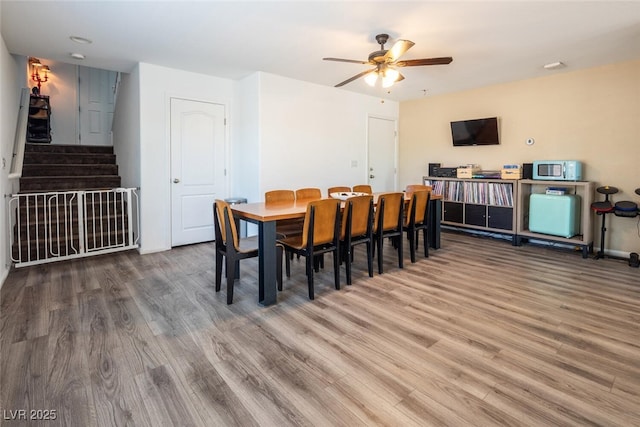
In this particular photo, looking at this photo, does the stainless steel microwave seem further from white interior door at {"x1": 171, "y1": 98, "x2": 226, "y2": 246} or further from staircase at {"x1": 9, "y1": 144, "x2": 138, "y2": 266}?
staircase at {"x1": 9, "y1": 144, "x2": 138, "y2": 266}

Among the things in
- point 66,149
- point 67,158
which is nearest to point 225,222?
point 67,158

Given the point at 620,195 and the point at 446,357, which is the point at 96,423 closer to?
the point at 446,357

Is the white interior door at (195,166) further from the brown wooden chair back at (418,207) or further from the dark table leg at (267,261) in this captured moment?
the brown wooden chair back at (418,207)

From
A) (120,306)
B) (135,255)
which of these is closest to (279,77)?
(135,255)

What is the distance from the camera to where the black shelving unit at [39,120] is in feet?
21.2

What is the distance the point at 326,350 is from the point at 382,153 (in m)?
5.24

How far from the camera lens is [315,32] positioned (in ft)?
11.3

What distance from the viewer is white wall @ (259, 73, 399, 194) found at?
513 cm

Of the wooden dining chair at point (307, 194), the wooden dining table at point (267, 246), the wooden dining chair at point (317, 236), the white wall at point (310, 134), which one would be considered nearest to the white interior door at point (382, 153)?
the white wall at point (310, 134)

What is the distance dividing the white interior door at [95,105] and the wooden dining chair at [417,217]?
21.2ft

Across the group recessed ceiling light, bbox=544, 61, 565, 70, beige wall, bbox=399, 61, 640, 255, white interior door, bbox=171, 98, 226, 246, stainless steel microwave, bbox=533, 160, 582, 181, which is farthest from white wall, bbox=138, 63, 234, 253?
stainless steel microwave, bbox=533, 160, 582, 181

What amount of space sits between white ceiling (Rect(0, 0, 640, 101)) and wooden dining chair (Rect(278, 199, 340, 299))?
1.71 metres

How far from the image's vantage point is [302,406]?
5.65 ft

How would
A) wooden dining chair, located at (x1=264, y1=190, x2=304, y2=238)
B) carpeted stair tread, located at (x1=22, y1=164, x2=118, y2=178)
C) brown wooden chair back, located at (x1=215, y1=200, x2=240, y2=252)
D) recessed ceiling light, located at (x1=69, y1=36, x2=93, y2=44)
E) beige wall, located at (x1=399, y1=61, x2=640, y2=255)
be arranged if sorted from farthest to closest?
1. carpeted stair tread, located at (x1=22, y1=164, x2=118, y2=178)
2. beige wall, located at (x1=399, y1=61, x2=640, y2=255)
3. wooden dining chair, located at (x1=264, y1=190, x2=304, y2=238)
4. recessed ceiling light, located at (x1=69, y1=36, x2=93, y2=44)
5. brown wooden chair back, located at (x1=215, y1=200, x2=240, y2=252)
